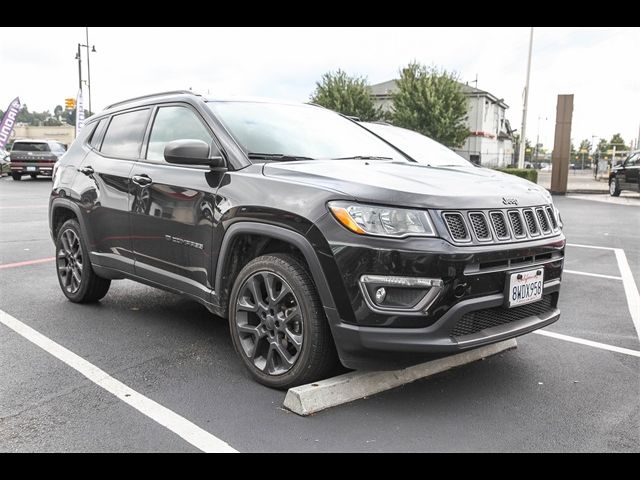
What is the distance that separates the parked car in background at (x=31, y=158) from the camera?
80.3ft

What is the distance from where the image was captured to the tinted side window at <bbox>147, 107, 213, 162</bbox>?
4.10 metres

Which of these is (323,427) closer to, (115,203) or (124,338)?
(124,338)

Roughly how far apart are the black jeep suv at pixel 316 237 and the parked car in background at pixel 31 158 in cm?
2228

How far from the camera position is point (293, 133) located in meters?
4.18

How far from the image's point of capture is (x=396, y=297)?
3012 millimetres

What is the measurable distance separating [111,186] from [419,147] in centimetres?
455

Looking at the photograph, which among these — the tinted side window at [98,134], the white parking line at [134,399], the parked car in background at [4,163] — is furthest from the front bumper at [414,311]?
the parked car in background at [4,163]

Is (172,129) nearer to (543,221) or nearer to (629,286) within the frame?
(543,221)

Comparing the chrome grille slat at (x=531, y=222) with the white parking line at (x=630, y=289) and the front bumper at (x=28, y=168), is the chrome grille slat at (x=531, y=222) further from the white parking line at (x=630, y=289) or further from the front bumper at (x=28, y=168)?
the front bumper at (x=28, y=168)

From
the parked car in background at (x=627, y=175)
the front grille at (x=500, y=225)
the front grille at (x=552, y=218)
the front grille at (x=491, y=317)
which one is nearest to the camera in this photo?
the front grille at (x=491, y=317)

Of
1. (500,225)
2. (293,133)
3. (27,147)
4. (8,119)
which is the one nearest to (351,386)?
(500,225)

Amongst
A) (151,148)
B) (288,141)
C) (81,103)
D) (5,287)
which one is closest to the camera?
(288,141)

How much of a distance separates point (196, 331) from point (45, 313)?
4.80 feet
